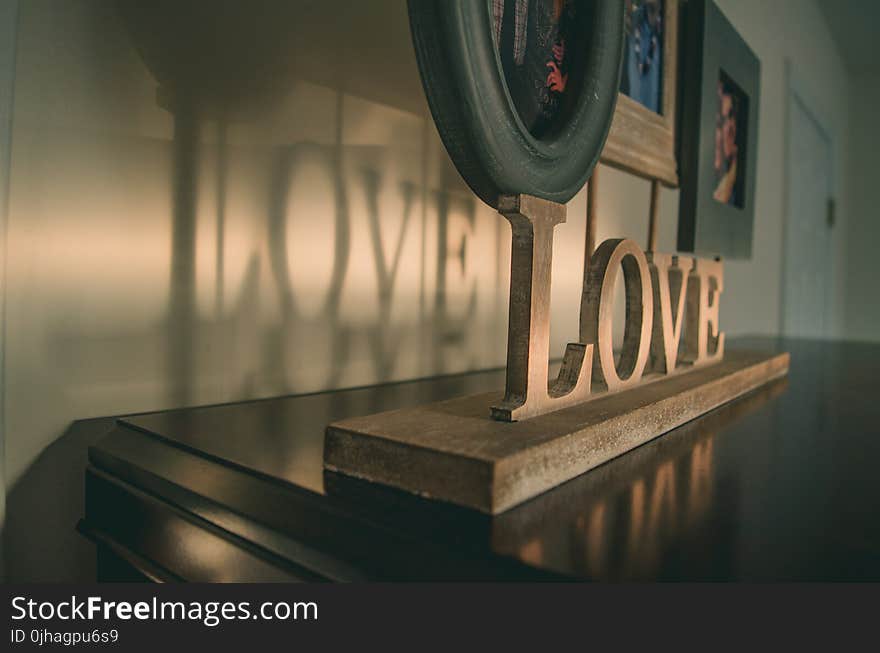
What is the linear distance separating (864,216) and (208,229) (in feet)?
17.1

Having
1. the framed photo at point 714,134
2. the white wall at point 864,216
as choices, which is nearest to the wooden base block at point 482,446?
the framed photo at point 714,134

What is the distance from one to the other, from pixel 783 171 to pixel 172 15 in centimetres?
277

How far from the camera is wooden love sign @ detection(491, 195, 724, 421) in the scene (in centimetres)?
47

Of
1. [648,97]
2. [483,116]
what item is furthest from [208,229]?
[648,97]

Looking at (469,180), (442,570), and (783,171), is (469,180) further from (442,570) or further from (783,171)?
(783,171)

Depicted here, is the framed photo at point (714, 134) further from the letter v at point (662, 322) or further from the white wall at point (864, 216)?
the white wall at point (864, 216)

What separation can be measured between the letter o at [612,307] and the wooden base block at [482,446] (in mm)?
39

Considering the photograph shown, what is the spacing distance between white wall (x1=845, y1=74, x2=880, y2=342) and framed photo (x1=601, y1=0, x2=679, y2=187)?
456cm

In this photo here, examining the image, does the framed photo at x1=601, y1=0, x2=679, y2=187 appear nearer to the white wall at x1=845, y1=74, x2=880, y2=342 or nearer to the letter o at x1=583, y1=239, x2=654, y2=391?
the letter o at x1=583, y1=239, x2=654, y2=391

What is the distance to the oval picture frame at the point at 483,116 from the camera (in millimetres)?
397

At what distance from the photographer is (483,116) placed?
0.42 m

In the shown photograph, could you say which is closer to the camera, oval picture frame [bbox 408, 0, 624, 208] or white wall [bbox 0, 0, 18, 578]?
oval picture frame [bbox 408, 0, 624, 208]

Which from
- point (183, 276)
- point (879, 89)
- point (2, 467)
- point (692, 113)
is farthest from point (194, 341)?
point (879, 89)

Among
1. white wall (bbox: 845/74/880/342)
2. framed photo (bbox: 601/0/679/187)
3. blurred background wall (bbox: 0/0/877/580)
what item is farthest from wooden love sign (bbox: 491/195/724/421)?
white wall (bbox: 845/74/880/342)
